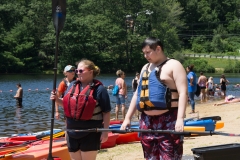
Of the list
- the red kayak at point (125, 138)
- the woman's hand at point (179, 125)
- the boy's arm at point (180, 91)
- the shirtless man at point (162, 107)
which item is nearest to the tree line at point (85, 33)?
the red kayak at point (125, 138)

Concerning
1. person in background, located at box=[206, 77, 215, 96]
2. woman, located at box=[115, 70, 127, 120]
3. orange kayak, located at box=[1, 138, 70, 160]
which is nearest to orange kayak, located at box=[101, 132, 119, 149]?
orange kayak, located at box=[1, 138, 70, 160]

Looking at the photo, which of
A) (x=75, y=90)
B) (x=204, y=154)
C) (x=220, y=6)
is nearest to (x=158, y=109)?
(x=204, y=154)

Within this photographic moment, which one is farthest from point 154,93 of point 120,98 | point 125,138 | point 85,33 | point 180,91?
point 85,33

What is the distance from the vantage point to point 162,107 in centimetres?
448

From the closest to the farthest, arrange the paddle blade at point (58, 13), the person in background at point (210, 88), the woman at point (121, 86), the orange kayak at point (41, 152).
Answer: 1. the paddle blade at point (58, 13)
2. the orange kayak at point (41, 152)
3. the woman at point (121, 86)
4. the person in background at point (210, 88)

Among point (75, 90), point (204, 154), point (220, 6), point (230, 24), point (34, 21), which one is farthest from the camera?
point (220, 6)

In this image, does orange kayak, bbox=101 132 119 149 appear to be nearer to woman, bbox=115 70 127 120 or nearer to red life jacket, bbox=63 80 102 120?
red life jacket, bbox=63 80 102 120

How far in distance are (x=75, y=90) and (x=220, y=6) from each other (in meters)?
103

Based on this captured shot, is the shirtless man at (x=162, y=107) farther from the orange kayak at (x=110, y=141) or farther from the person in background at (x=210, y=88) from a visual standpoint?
the person in background at (x=210, y=88)

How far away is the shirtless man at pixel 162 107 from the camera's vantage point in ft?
14.5

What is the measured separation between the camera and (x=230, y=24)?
98125mm

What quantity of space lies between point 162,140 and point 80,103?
45.3 inches

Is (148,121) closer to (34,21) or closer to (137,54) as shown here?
(137,54)

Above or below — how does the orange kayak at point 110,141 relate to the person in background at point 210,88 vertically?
above
